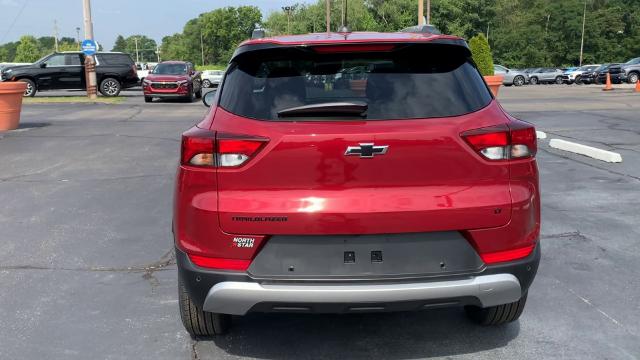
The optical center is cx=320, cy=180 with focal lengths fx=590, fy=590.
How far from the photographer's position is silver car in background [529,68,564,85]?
164 feet

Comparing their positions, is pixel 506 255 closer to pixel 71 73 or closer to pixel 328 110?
pixel 328 110

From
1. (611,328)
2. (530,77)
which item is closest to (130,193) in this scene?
(611,328)

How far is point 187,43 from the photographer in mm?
148125

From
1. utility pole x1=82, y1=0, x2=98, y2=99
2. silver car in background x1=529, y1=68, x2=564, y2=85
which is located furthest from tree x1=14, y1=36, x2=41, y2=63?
utility pole x1=82, y1=0, x2=98, y2=99

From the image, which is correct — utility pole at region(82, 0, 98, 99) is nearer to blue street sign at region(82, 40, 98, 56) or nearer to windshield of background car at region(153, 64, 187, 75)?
blue street sign at region(82, 40, 98, 56)

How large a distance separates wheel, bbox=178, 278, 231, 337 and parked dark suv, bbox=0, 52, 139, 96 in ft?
82.3

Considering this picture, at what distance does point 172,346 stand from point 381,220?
1.53m

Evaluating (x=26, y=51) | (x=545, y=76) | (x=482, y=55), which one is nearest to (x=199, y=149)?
(x=482, y=55)

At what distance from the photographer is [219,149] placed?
2.94m

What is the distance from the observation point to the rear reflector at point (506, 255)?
9.71ft

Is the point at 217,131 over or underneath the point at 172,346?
over

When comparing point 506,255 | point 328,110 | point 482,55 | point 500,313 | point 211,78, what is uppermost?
point 482,55

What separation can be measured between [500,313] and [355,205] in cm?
133

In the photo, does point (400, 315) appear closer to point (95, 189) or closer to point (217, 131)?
point (217, 131)
